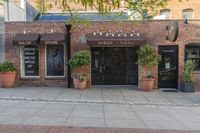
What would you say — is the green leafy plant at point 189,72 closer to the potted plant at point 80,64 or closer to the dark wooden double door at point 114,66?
the dark wooden double door at point 114,66

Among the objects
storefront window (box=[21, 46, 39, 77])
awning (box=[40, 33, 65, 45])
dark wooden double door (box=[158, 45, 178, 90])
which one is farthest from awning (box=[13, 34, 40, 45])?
dark wooden double door (box=[158, 45, 178, 90])

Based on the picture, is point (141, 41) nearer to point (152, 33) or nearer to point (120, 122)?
point (152, 33)

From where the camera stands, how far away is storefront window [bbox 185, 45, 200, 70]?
17.6 metres

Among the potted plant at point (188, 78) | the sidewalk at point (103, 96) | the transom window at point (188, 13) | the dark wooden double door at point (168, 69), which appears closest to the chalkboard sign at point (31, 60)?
the sidewalk at point (103, 96)

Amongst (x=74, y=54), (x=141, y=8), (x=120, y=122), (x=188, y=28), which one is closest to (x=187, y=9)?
(x=188, y=28)

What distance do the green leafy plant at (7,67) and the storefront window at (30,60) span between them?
790mm

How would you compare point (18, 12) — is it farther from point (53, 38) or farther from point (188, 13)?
point (188, 13)

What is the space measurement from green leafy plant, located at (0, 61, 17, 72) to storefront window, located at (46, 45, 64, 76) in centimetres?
197

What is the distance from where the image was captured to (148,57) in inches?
650

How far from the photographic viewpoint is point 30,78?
58.0 ft

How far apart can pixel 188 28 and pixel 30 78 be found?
31.6 feet

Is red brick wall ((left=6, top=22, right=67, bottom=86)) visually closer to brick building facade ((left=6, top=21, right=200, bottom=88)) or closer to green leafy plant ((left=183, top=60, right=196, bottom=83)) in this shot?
brick building facade ((left=6, top=21, right=200, bottom=88))

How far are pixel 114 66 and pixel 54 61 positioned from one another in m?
3.62

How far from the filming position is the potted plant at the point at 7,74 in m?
16.7
